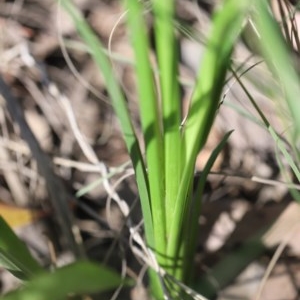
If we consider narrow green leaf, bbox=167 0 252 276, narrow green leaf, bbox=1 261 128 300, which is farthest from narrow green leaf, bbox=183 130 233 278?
narrow green leaf, bbox=1 261 128 300

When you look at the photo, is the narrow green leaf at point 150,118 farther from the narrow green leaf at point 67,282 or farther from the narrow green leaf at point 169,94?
the narrow green leaf at point 67,282

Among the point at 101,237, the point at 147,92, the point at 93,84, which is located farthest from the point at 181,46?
the point at 147,92

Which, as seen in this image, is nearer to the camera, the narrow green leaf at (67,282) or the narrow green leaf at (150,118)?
the narrow green leaf at (67,282)

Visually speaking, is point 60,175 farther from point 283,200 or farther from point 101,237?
point 283,200

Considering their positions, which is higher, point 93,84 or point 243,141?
point 93,84

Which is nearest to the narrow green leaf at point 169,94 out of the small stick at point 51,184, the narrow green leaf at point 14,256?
the narrow green leaf at point 14,256

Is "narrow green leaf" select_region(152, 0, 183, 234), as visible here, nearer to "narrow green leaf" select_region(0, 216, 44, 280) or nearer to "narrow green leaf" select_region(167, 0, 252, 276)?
"narrow green leaf" select_region(167, 0, 252, 276)

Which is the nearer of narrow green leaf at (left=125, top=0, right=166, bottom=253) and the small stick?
narrow green leaf at (left=125, top=0, right=166, bottom=253)
